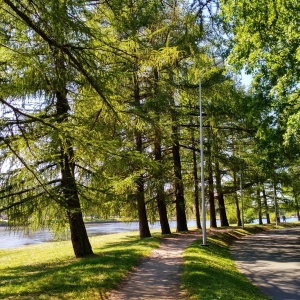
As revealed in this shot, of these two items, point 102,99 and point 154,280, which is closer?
point 102,99

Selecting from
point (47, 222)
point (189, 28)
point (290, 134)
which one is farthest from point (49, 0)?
point (290, 134)

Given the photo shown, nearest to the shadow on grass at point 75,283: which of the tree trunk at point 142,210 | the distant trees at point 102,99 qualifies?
the distant trees at point 102,99

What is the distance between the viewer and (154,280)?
8.86 metres

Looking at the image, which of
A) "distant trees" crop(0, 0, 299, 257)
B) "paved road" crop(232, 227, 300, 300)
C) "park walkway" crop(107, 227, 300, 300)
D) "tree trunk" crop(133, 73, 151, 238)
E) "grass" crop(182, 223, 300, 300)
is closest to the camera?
"distant trees" crop(0, 0, 299, 257)

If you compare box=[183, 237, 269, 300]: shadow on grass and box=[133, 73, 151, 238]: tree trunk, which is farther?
box=[133, 73, 151, 238]: tree trunk

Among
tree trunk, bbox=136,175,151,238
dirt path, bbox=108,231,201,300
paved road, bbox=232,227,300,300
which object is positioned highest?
tree trunk, bbox=136,175,151,238

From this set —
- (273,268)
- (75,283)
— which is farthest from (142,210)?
(75,283)

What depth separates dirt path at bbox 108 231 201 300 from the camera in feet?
24.6

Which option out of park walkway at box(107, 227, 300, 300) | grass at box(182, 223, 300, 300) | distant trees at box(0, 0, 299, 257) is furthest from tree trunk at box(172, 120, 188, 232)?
grass at box(182, 223, 300, 300)

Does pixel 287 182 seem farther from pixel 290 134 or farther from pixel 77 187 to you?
pixel 77 187

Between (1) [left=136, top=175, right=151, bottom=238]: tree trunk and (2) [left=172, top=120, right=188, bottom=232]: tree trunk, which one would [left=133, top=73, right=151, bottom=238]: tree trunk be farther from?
(2) [left=172, top=120, right=188, bottom=232]: tree trunk

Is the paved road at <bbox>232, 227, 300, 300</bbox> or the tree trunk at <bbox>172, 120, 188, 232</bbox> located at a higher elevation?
the tree trunk at <bbox>172, 120, 188, 232</bbox>

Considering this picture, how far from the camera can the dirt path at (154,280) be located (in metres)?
7.49

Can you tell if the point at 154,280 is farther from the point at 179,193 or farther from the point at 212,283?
the point at 179,193
